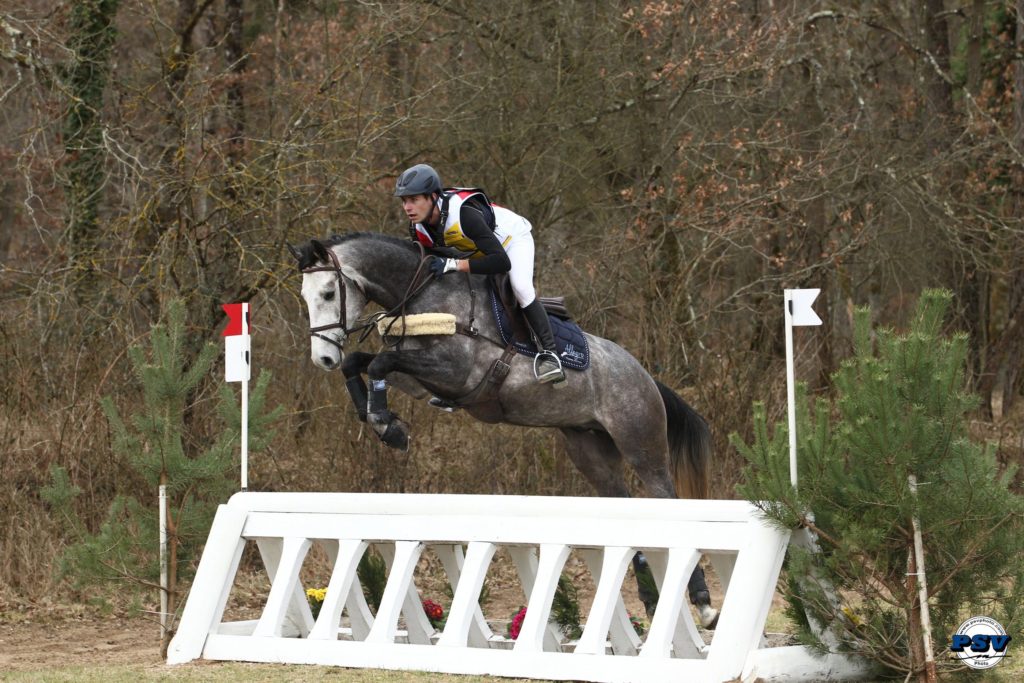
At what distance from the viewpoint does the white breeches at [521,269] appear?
6.00 m

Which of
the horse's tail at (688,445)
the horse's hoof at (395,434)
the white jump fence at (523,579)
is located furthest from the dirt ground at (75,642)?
the horse's tail at (688,445)

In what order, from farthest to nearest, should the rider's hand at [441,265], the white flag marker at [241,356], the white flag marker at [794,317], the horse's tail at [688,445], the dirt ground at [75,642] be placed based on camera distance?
the horse's tail at [688,445]
the dirt ground at [75,642]
the white flag marker at [241,356]
the rider's hand at [441,265]
the white flag marker at [794,317]

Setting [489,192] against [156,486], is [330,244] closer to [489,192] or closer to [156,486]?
[156,486]

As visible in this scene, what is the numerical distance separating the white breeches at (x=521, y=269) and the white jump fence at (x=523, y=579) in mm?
1010

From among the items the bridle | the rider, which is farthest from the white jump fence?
the rider

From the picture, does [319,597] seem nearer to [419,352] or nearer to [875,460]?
[419,352]

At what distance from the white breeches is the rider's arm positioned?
0.15 m

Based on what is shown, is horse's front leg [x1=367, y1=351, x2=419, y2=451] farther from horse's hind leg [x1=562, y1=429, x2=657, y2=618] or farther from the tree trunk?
the tree trunk

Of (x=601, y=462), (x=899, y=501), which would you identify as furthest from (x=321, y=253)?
(x=899, y=501)

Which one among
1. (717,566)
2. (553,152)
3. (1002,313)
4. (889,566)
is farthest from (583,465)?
(1002,313)

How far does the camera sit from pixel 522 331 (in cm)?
610

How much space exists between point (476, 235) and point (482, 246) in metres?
0.06

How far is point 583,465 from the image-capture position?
6.79 m
